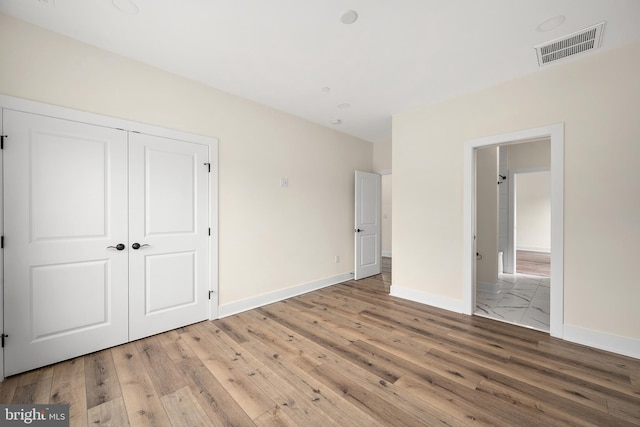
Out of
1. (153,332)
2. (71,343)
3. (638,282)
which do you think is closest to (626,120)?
(638,282)

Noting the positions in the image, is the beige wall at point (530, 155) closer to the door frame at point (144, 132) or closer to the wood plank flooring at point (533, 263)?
the wood plank flooring at point (533, 263)

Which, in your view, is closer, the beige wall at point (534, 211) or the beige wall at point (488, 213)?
the beige wall at point (488, 213)

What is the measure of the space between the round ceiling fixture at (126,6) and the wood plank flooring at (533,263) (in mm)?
7509

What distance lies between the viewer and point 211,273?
10.5ft

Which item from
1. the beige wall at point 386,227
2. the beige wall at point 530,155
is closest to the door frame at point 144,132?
the beige wall at point 386,227

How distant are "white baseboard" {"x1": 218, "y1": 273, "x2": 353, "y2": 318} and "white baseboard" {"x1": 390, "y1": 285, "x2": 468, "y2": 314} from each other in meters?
1.11

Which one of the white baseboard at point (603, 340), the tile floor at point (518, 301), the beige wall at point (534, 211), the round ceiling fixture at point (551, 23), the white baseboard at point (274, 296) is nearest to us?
the round ceiling fixture at point (551, 23)

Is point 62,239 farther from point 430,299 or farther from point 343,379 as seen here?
point 430,299

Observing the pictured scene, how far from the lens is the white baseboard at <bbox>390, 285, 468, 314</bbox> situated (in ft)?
11.3

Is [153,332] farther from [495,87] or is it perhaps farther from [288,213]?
[495,87]

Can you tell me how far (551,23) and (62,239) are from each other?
4.49 meters

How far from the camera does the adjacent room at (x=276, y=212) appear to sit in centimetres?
193

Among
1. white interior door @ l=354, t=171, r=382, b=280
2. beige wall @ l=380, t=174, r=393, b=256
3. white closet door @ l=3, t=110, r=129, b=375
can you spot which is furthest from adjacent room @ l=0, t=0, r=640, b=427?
beige wall @ l=380, t=174, r=393, b=256

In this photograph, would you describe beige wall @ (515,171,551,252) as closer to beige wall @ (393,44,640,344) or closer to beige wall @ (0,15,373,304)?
beige wall @ (0,15,373,304)
